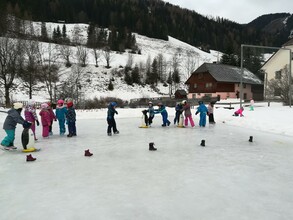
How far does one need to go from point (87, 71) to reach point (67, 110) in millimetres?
44163

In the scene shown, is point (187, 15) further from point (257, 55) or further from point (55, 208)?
point (55, 208)

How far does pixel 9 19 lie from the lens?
105 feet

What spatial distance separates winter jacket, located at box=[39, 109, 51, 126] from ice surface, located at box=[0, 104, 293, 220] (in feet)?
8.33

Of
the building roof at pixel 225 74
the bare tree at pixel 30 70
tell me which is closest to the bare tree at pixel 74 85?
the bare tree at pixel 30 70

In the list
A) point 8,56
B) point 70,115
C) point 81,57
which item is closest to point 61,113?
point 70,115

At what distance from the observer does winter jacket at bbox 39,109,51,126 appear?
31.8ft

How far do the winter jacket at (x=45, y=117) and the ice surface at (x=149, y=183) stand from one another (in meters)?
2.54

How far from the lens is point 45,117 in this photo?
9.70 meters

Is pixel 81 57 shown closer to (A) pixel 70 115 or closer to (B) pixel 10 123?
(A) pixel 70 115

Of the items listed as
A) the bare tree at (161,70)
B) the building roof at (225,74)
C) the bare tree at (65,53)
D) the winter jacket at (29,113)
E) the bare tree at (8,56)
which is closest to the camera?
the winter jacket at (29,113)

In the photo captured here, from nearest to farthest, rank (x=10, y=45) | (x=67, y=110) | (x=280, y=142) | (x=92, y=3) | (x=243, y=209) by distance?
(x=243, y=209)
(x=280, y=142)
(x=67, y=110)
(x=10, y=45)
(x=92, y=3)

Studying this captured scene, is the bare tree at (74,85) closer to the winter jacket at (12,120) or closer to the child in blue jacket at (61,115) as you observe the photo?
the child in blue jacket at (61,115)

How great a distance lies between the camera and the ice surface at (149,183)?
330 cm

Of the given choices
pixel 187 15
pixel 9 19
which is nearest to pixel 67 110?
pixel 9 19
